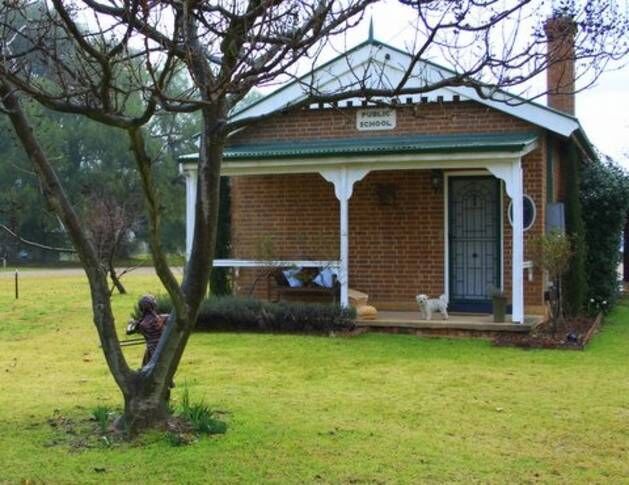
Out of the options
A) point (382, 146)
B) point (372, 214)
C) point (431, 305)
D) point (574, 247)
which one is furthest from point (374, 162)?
point (574, 247)

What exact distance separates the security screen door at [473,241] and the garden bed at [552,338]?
4.76 ft

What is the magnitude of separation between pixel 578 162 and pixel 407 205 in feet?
12.2

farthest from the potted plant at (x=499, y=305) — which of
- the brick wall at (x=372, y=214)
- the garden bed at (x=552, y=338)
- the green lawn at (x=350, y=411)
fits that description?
the brick wall at (x=372, y=214)

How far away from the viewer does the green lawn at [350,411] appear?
5.73 m

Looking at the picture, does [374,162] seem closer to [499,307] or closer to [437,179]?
→ [437,179]

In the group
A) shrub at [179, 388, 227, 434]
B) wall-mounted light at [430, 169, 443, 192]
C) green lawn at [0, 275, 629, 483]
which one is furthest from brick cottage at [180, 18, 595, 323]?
shrub at [179, 388, 227, 434]

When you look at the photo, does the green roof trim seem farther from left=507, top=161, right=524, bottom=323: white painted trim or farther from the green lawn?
the green lawn

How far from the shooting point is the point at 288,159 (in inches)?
547

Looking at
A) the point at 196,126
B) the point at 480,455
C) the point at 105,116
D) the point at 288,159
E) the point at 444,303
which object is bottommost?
the point at 480,455

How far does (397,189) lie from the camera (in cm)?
1515

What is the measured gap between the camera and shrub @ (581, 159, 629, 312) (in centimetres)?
1583

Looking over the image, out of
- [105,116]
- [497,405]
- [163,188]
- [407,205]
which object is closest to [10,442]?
[105,116]

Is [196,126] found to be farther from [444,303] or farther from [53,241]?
[444,303]

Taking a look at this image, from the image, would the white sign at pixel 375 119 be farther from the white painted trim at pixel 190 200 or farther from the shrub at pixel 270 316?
the shrub at pixel 270 316
